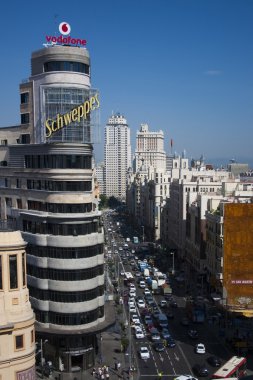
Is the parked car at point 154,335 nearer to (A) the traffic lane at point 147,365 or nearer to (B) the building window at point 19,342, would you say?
(A) the traffic lane at point 147,365

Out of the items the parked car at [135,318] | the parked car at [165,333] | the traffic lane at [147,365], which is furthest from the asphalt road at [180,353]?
the parked car at [135,318]

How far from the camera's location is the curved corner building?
55031 mm

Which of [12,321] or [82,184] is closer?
[12,321]

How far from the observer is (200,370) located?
181ft

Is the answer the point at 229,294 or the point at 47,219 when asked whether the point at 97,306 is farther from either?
the point at 229,294

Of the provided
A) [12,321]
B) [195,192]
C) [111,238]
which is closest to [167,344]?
[12,321]

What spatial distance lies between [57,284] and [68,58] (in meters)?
26.6

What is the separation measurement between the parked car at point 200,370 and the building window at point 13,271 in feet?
91.3

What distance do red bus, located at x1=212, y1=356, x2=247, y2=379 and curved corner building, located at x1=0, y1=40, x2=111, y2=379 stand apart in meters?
14.1

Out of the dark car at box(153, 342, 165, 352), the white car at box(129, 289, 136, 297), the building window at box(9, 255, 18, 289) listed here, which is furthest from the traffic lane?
the building window at box(9, 255, 18, 289)

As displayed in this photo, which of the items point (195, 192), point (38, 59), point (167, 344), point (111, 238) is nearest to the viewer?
point (38, 59)

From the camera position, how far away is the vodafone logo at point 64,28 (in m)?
57.7

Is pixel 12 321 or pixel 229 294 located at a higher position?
pixel 12 321

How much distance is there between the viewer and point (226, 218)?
62.2 metres
